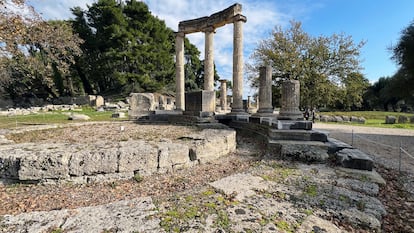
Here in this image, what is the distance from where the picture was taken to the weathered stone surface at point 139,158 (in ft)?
12.1

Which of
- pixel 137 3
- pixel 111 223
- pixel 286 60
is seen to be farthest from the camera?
pixel 137 3

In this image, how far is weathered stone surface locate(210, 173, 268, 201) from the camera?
109 inches

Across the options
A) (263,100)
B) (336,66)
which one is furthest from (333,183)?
(336,66)

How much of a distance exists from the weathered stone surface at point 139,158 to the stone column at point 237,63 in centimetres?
773

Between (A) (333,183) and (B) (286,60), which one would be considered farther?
(B) (286,60)

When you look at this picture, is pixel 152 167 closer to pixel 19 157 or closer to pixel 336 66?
pixel 19 157

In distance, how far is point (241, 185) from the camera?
3.00 meters

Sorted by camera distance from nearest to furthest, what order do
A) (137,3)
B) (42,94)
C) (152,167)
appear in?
(152,167) → (137,3) → (42,94)

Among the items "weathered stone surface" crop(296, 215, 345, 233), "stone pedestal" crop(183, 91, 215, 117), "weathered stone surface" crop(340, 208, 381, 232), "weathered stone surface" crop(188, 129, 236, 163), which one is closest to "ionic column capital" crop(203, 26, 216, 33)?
"stone pedestal" crop(183, 91, 215, 117)

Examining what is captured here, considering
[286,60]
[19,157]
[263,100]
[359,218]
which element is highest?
[286,60]

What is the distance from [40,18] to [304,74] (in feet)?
62.7

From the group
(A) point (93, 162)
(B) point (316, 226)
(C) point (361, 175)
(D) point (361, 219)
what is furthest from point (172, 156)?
(C) point (361, 175)

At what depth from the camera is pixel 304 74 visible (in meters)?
19.5

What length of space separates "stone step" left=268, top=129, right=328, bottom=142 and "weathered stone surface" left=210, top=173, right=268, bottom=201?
274 centimetres
